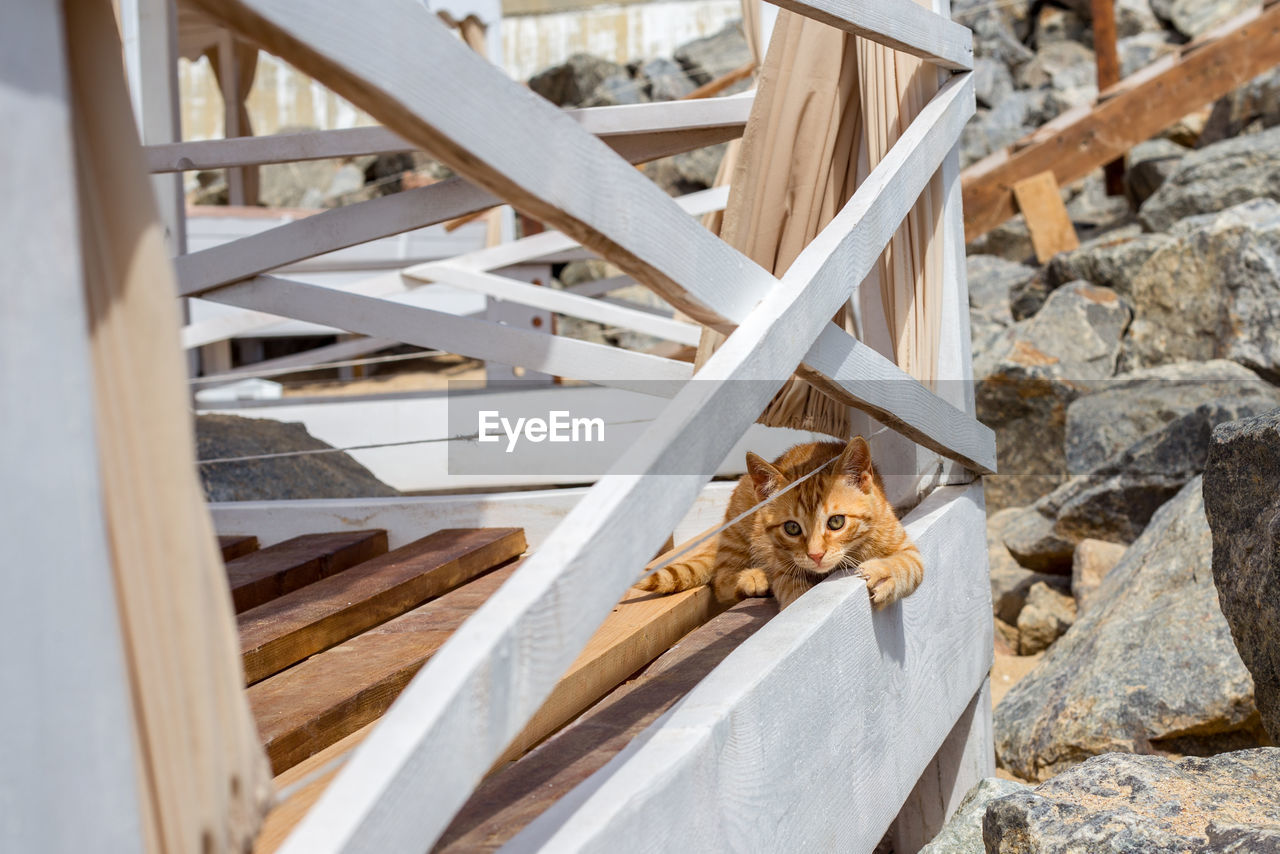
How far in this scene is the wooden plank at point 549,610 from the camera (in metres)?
0.85

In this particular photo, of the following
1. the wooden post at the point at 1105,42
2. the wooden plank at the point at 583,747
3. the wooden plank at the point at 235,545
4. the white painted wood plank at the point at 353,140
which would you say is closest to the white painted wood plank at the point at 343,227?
the white painted wood plank at the point at 353,140

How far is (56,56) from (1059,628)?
4.08 meters

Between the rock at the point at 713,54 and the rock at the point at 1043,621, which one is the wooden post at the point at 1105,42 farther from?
the rock at the point at 713,54

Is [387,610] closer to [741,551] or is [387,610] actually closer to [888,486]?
[741,551]

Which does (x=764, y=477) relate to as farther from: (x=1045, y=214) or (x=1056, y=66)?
(x=1056, y=66)

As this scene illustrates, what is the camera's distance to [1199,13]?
1302 centimetres

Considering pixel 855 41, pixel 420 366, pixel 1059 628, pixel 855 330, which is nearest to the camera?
pixel 855 41

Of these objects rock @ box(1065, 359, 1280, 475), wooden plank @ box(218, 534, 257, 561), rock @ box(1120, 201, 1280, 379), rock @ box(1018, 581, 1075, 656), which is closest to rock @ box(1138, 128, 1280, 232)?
rock @ box(1120, 201, 1280, 379)

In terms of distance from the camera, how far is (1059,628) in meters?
4.12

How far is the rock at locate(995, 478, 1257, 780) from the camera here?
2.79 m

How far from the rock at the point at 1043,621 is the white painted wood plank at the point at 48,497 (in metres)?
3.94

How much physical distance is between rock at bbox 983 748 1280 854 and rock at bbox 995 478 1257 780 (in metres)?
0.97

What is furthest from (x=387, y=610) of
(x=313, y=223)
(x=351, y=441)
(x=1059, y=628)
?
(x=351, y=441)

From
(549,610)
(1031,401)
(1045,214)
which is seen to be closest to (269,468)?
(549,610)
